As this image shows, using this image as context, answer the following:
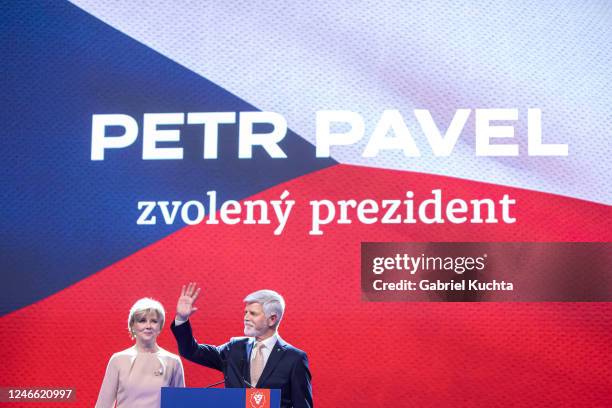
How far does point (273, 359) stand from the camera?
3.54 m

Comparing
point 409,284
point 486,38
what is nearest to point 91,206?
point 409,284

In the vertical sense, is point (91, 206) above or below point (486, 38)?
below

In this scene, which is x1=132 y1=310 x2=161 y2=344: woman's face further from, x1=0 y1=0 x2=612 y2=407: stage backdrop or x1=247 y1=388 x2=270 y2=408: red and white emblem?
x1=247 y1=388 x2=270 y2=408: red and white emblem

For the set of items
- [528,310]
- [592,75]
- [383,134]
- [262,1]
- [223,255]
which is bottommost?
[528,310]

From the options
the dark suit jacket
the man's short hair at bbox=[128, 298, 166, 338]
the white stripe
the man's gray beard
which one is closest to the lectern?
the dark suit jacket

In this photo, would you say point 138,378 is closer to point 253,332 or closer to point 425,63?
point 253,332

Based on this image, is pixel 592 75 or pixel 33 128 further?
pixel 33 128

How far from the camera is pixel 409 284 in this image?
3709mm

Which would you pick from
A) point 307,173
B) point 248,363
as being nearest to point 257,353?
point 248,363

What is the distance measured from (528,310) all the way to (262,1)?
5.97ft

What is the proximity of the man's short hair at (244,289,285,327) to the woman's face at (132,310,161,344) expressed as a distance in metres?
0.41

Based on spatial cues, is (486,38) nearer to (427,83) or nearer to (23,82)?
(427,83)

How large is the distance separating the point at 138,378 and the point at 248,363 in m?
0.47

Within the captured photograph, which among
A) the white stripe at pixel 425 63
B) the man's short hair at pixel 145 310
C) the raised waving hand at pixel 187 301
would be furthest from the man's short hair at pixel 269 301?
the white stripe at pixel 425 63
